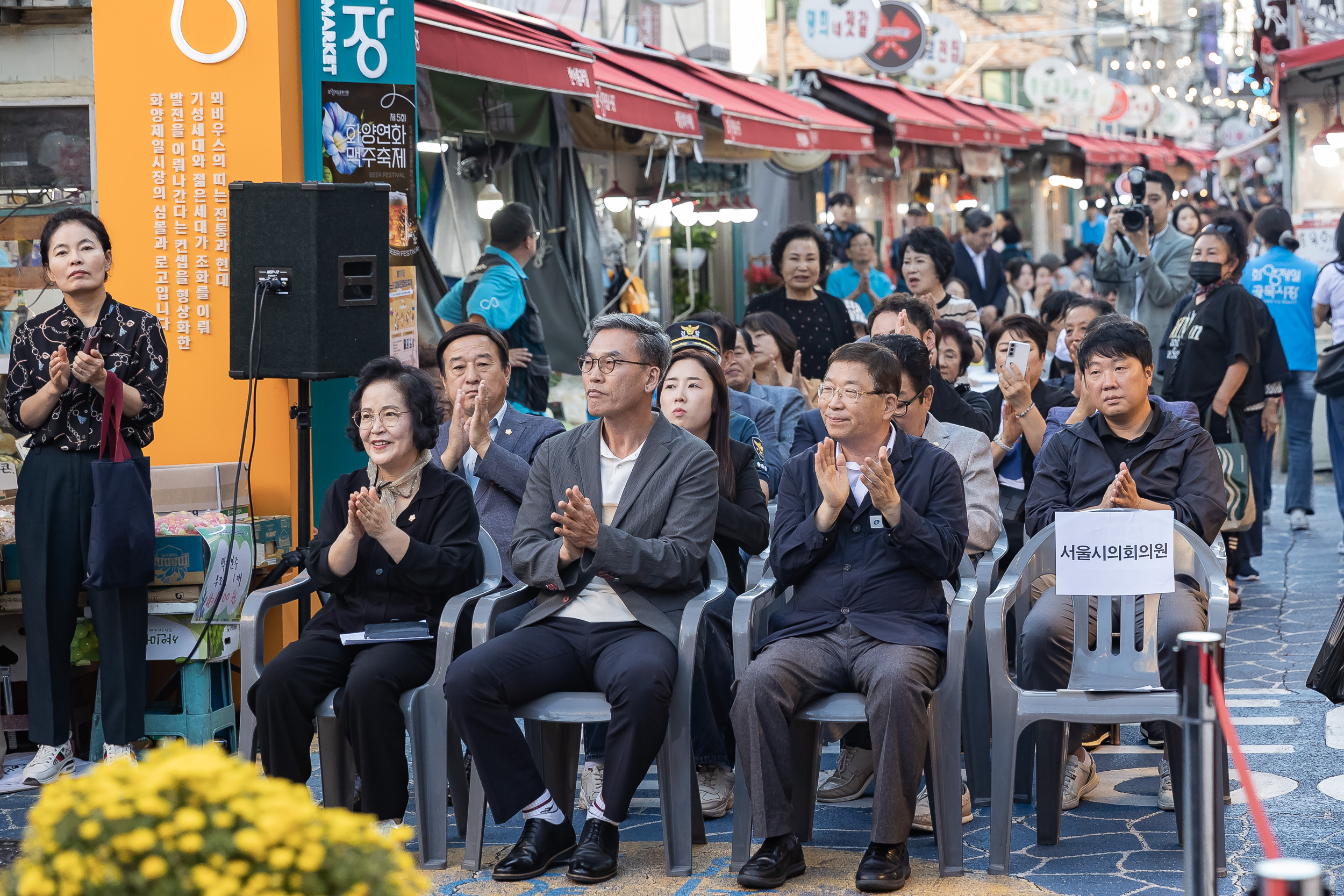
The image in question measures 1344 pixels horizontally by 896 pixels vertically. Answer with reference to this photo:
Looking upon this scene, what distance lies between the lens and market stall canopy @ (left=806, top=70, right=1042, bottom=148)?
1627 centimetres

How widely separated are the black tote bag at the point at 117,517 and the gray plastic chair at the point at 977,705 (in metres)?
2.79

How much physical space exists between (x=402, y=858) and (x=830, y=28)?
572 inches

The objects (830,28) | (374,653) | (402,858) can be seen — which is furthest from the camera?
(830,28)

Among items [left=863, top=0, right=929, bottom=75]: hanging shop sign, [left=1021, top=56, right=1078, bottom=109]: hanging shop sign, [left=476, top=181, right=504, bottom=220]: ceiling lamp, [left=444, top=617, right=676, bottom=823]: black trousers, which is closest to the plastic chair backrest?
[left=444, top=617, right=676, bottom=823]: black trousers

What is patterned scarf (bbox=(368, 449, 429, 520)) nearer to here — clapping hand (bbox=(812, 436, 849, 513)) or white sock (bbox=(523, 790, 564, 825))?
white sock (bbox=(523, 790, 564, 825))

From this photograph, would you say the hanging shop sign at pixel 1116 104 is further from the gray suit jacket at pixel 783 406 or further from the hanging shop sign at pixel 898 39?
the gray suit jacket at pixel 783 406

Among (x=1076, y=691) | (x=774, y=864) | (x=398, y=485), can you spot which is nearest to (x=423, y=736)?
(x=398, y=485)

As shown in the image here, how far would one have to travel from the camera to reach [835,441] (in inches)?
185

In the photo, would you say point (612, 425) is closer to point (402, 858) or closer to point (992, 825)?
point (992, 825)

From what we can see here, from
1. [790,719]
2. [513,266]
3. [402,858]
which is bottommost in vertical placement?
[790,719]

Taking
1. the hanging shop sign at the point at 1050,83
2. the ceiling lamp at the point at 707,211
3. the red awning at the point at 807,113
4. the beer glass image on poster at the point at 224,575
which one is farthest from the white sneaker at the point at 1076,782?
the hanging shop sign at the point at 1050,83

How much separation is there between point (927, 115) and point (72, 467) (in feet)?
44.6

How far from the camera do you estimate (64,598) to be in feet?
17.5

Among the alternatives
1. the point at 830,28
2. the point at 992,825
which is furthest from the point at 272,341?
the point at 830,28
